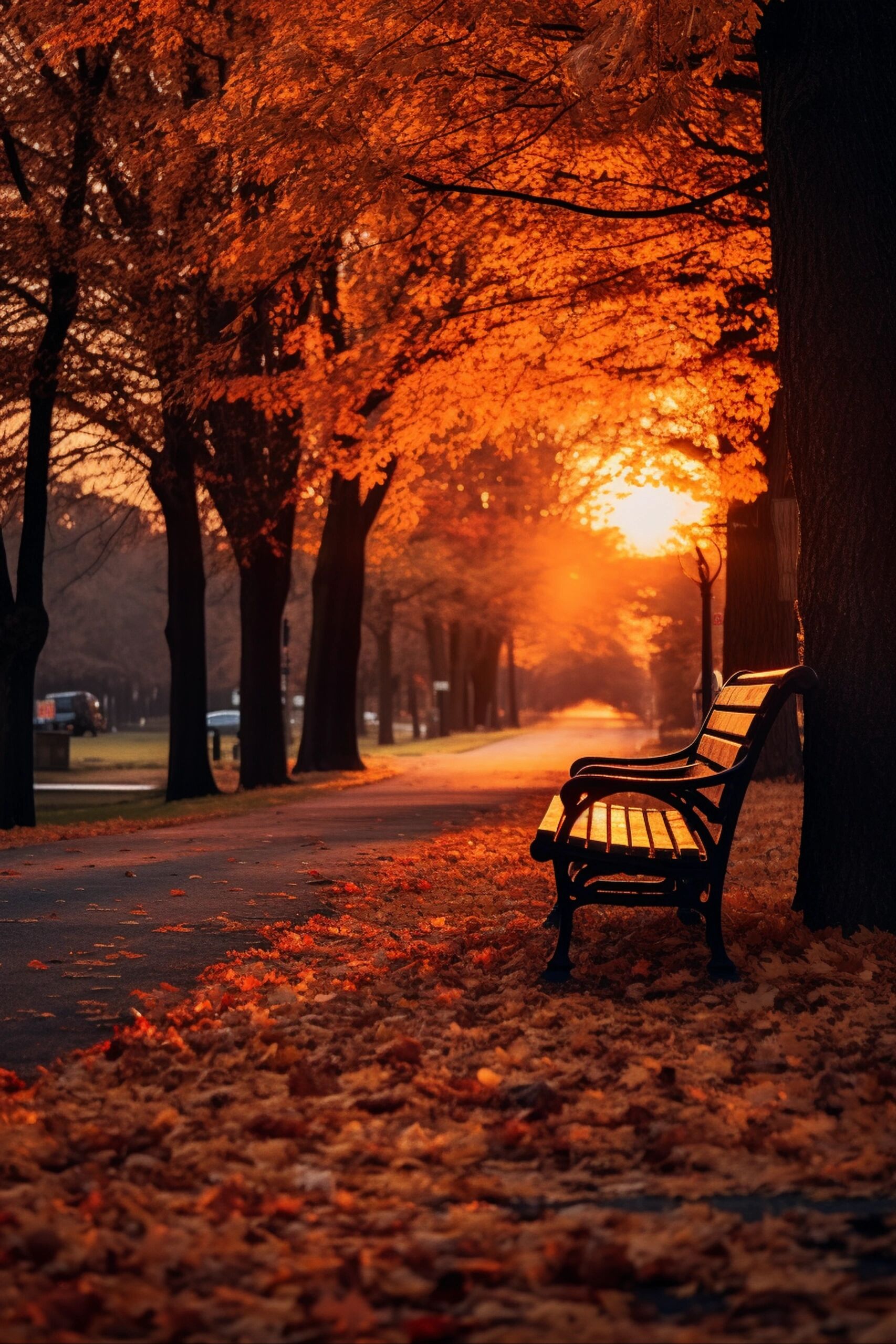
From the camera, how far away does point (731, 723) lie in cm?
695

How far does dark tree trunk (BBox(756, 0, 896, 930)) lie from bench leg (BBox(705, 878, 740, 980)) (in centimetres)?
90

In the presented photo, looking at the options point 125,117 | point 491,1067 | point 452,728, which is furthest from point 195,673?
point 452,728

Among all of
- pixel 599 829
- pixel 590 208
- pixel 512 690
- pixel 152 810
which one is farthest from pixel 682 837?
pixel 512 690

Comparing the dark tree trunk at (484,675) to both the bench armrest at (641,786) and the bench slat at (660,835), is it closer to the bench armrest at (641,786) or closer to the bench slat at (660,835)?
the bench slat at (660,835)

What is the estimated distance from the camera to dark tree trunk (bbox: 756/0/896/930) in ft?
21.8

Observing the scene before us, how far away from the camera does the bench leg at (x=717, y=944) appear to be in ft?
19.7

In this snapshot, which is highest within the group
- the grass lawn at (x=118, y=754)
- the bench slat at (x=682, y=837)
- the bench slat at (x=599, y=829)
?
the bench slat at (x=599, y=829)

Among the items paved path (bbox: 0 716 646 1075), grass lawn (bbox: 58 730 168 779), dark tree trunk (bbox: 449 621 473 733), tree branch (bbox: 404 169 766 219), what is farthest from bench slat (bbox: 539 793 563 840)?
dark tree trunk (bbox: 449 621 473 733)

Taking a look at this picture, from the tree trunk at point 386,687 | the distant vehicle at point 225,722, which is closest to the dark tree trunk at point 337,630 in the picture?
the tree trunk at point 386,687

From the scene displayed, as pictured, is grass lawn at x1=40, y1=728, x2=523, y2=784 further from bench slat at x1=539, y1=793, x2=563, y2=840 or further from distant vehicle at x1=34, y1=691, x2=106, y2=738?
bench slat at x1=539, y1=793, x2=563, y2=840

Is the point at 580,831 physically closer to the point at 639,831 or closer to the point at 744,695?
the point at 639,831

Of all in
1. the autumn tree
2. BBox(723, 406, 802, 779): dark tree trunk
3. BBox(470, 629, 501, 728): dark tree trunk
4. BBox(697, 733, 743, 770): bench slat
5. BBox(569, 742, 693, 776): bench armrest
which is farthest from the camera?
BBox(470, 629, 501, 728): dark tree trunk

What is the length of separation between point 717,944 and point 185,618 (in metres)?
15.4

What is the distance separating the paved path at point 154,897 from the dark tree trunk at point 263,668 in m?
4.78
